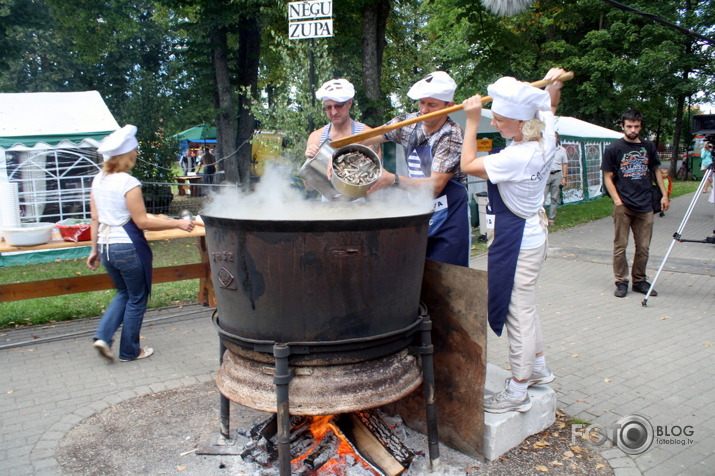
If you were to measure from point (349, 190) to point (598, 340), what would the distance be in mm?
3325

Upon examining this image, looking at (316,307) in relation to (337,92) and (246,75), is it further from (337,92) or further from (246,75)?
(246,75)

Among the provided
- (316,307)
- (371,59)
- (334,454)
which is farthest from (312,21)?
(371,59)

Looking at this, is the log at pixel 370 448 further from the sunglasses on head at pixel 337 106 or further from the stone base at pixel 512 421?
the sunglasses on head at pixel 337 106

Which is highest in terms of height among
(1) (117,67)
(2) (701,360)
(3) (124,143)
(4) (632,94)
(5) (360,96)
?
(1) (117,67)

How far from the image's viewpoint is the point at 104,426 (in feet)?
11.5

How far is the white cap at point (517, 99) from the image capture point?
2.71m

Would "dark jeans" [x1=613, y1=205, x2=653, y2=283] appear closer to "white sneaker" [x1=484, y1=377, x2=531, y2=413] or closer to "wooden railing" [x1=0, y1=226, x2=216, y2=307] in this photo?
"white sneaker" [x1=484, y1=377, x2=531, y2=413]

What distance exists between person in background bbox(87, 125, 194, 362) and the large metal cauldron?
202 cm

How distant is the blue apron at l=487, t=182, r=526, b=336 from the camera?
2.93m

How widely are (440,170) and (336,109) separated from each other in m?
0.89

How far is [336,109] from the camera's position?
3.57 metres

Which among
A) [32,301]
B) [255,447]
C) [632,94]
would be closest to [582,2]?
[632,94]

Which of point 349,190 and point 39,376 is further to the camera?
point 39,376

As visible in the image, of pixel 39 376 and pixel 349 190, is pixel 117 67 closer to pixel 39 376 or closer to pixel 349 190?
pixel 39 376
